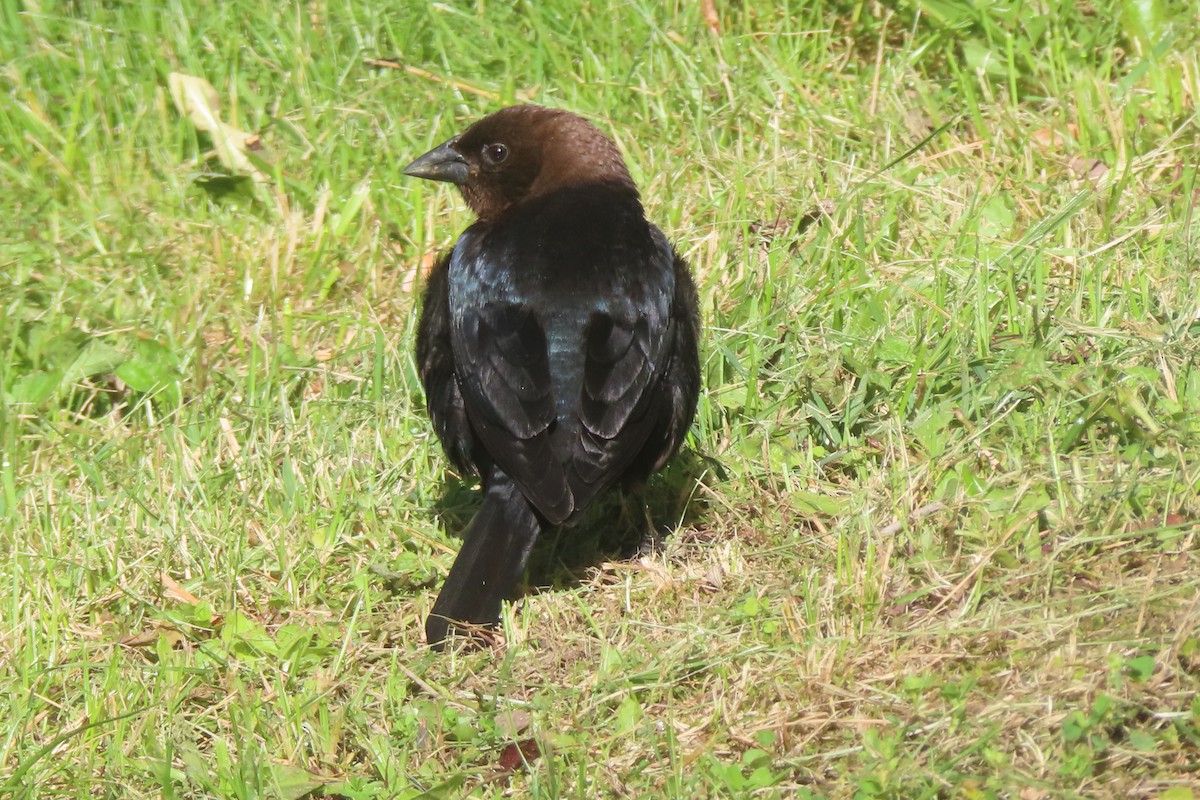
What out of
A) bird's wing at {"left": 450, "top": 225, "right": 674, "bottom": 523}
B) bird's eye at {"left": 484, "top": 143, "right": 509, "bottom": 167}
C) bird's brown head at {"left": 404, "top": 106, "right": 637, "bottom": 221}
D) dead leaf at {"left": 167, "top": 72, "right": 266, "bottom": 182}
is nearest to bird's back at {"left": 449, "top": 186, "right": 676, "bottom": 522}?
bird's wing at {"left": 450, "top": 225, "right": 674, "bottom": 523}

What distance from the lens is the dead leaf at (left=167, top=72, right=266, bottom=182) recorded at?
546 centimetres

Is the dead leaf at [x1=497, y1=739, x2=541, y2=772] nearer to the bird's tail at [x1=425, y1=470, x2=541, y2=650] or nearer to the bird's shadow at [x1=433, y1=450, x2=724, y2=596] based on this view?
the bird's tail at [x1=425, y1=470, x2=541, y2=650]

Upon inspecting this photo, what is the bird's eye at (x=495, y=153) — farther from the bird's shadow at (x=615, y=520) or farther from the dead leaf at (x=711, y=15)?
the dead leaf at (x=711, y=15)

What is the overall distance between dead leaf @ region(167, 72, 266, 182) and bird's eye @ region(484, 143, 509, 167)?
4.46 feet

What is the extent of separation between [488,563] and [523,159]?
139 cm

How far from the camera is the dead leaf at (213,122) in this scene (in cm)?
546

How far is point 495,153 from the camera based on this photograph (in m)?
4.36

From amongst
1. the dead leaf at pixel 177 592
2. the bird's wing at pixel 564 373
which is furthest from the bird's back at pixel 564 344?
the dead leaf at pixel 177 592

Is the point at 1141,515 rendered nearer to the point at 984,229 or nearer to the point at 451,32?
the point at 984,229

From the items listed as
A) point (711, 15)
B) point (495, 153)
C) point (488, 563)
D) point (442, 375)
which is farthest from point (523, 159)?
point (711, 15)

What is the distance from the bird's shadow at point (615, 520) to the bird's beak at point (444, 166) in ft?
3.10

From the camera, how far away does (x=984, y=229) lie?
4723 mm

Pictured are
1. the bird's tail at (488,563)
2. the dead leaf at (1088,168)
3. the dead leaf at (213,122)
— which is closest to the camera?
the bird's tail at (488,563)

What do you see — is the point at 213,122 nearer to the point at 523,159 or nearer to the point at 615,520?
the point at 523,159
